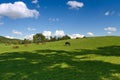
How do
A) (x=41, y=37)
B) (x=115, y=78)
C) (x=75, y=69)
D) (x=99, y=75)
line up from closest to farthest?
(x=115, y=78) → (x=99, y=75) → (x=75, y=69) → (x=41, y=37)

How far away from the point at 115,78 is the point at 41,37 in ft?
437

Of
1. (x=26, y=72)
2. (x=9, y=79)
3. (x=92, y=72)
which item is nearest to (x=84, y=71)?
(x=92, y=72)

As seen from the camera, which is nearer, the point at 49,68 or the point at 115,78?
the point at 115,78

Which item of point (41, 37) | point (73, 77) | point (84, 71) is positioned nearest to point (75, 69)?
point (84, 71)

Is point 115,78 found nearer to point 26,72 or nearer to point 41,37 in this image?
point 26,72

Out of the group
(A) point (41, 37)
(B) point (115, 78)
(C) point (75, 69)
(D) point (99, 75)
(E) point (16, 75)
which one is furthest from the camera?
(A) point (41, 37)

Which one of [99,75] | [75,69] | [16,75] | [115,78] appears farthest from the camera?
[75,69]

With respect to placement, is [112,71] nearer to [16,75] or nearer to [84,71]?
[84,71]

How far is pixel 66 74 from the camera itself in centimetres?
1658

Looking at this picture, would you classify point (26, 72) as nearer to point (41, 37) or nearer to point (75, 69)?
point (75, 69)

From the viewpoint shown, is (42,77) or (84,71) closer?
(42,77)

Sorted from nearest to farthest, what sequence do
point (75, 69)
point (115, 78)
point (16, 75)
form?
1. point (115, 78)
2. point (16, 75)
3. point (75, 69)

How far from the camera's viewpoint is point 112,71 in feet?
56.1

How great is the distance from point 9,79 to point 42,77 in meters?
2.22
